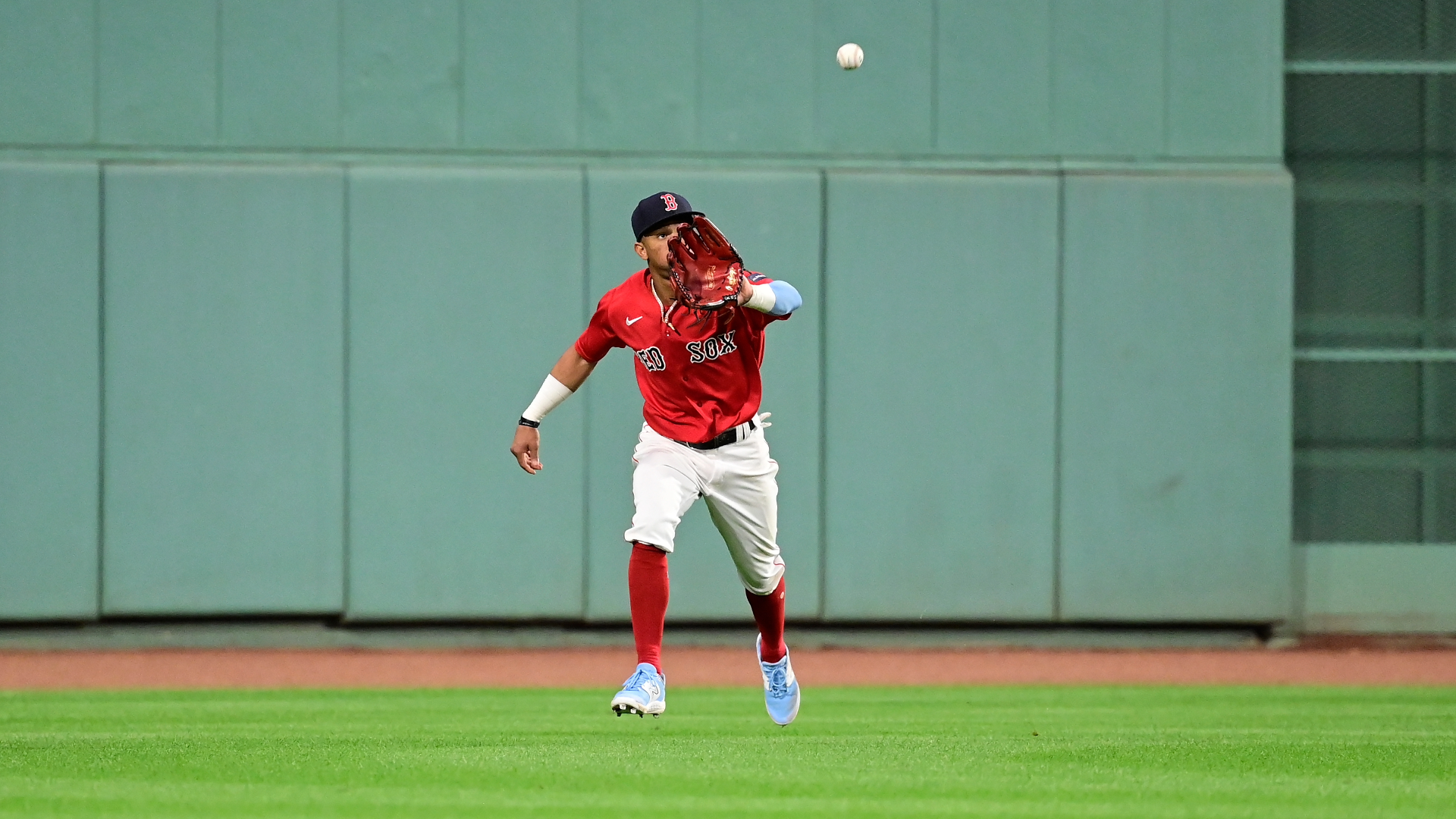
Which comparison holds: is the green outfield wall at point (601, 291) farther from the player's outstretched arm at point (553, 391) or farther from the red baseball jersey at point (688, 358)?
the red baseball jersey at point (688, 358)

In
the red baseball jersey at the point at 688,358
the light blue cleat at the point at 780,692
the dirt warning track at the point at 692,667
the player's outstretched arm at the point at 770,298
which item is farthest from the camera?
the dirt warning track at the point at 692,667

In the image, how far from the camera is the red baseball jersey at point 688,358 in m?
5.81

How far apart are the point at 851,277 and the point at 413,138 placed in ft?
10.5

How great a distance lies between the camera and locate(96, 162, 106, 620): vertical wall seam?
35.6 feet

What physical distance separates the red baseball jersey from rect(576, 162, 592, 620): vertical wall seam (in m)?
5.07

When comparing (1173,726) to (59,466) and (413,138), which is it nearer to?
(413,138)

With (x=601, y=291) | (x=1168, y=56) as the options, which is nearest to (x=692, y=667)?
(x=601, y=291)

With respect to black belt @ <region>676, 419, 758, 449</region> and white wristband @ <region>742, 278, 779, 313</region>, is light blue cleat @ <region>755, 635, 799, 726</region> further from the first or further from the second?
white wristband @ <region>742, 278, 779, 313</region>

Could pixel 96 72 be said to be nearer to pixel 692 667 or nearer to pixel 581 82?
pixel 581 82

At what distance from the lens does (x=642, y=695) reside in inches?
204

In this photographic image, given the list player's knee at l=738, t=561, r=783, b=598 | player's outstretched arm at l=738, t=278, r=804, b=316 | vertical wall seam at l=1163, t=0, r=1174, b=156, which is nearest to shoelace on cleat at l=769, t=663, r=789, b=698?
player's knee at l=738, t=561, r=783, b=598

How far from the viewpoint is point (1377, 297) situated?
1157 centimetres

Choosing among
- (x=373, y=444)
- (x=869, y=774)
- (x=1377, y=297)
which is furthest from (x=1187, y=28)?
(x=869, y=774)

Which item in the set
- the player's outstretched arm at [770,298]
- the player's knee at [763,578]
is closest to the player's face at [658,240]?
the player's outstretched arm at [770,298]
